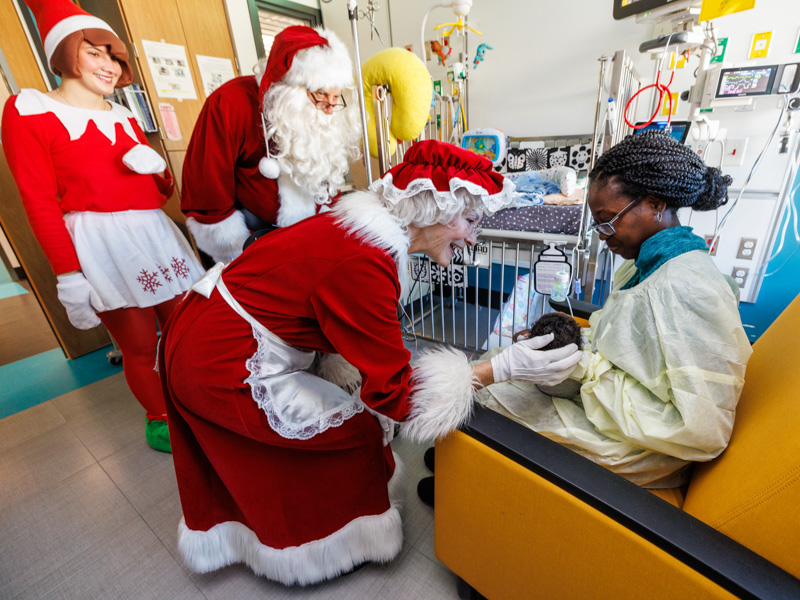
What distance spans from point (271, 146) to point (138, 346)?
1.03 meters

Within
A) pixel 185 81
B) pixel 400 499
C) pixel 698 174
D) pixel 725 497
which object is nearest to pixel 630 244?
pixel 698 174

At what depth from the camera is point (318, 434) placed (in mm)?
967

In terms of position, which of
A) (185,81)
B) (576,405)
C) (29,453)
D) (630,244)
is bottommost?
(29,453)

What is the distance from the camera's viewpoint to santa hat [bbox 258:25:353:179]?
1.30 meters

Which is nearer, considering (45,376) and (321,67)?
(321,67)

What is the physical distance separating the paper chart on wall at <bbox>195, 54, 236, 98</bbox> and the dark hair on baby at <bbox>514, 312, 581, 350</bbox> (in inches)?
112

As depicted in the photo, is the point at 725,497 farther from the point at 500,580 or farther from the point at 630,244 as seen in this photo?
the point at 630,244

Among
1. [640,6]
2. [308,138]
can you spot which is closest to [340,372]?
[308,138]

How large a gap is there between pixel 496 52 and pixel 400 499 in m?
3.32

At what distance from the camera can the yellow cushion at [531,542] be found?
2.15 ft

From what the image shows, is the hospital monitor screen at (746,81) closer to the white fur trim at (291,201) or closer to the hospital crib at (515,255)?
the hospital crib at (515,255)

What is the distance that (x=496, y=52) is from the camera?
3021 millimetres

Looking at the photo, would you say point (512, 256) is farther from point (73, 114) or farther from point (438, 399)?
point (73, 114)

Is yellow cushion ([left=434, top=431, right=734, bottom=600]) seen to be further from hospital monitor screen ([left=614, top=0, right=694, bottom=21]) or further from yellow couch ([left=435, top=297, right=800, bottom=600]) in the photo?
hospital monitor screen ([left=614, top=0, right=694, bottom=21])
